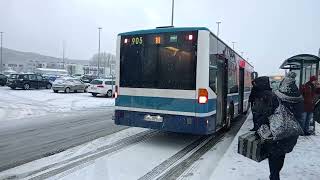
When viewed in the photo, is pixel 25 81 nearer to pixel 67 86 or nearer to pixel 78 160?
pixel 67 86

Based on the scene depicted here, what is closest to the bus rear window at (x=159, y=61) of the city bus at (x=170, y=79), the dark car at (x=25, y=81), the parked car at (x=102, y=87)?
the city bus at (x=170, y=79)

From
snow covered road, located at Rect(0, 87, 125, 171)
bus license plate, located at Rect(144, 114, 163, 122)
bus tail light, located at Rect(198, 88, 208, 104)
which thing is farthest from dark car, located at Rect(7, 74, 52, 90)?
bus tail light, located at Rect(198, 88, 208, 104)

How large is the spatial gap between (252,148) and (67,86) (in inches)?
1243

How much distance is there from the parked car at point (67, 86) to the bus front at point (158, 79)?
84.4 ft

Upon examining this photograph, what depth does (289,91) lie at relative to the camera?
18.5ft

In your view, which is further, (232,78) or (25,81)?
(25,81)

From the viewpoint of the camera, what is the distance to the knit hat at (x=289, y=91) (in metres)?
5.58

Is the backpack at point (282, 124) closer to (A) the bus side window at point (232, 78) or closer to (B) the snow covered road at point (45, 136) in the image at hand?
(B) the snow covered road at point (45, 136)

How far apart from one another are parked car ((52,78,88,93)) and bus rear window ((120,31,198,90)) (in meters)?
25.9

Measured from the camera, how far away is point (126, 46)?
10203mm

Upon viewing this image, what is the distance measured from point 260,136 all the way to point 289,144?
1.38 ft

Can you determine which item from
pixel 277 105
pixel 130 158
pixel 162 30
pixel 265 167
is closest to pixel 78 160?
pixel 130 158

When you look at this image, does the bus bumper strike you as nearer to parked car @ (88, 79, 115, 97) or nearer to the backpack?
the backpack

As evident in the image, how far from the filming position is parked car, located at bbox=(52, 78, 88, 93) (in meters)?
34.8
